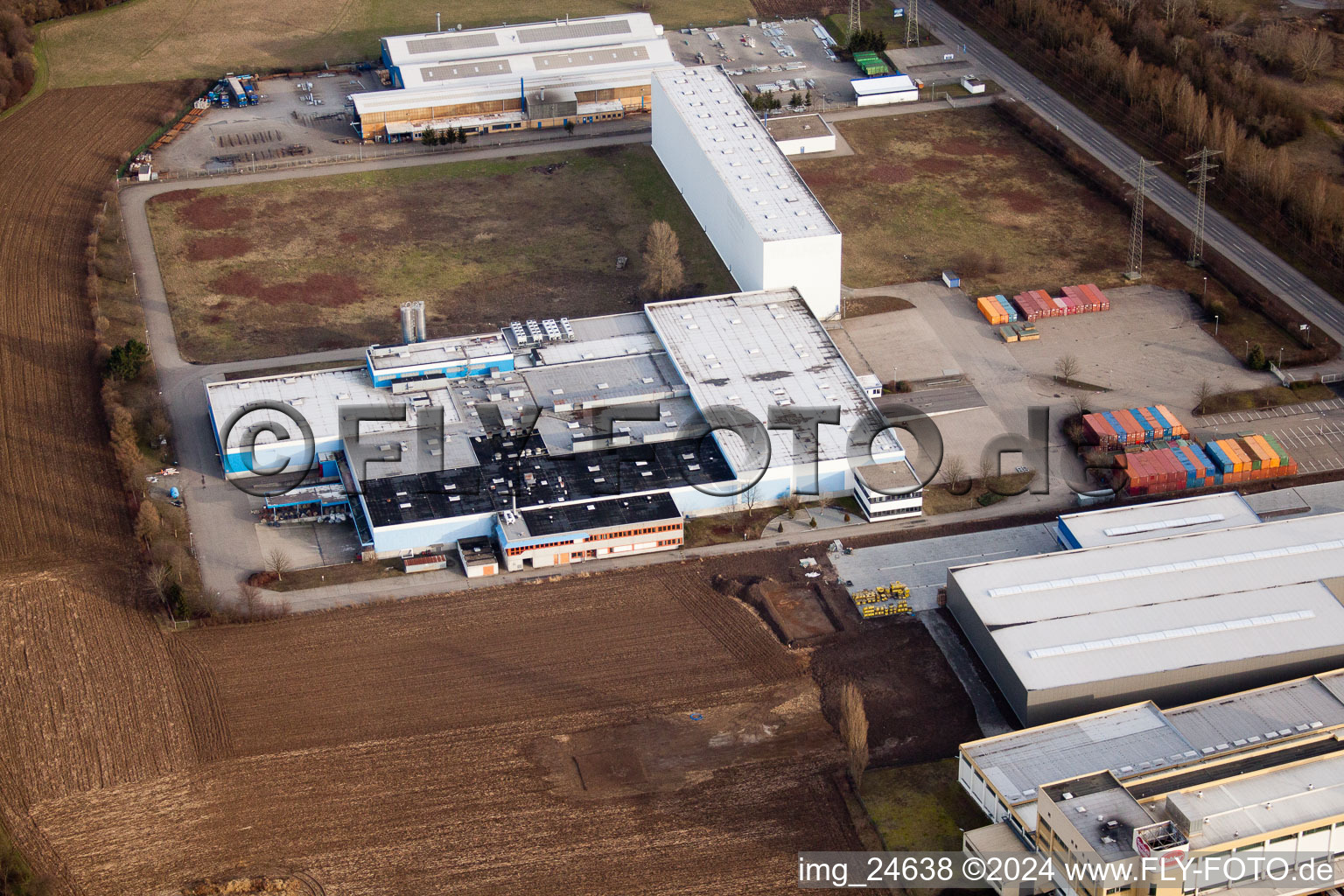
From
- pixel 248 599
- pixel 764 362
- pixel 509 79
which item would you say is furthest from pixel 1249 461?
pixel 509 79

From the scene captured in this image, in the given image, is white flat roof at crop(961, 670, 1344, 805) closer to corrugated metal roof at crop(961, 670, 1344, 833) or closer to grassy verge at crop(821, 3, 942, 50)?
corrugated metal roof at crop(961, 670, 1344, 833)

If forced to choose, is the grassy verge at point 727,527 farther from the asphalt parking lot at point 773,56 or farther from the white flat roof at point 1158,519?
the asphalt parking lot at point 773,56

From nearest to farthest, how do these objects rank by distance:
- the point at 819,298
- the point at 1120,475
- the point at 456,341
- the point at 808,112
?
the point at 1120,475 < the point at 456,341 < the point at 819,298 < the point at 808,112

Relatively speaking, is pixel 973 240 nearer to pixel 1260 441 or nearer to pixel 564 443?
pixel 1260 441

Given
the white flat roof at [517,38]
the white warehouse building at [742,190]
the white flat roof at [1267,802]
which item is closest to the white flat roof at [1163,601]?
the white flat roof at [1267,802]

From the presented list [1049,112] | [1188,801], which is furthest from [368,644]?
[1049,112]

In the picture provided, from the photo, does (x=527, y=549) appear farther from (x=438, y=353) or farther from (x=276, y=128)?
(x=276, y=128)

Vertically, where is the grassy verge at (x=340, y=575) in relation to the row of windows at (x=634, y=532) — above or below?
below
